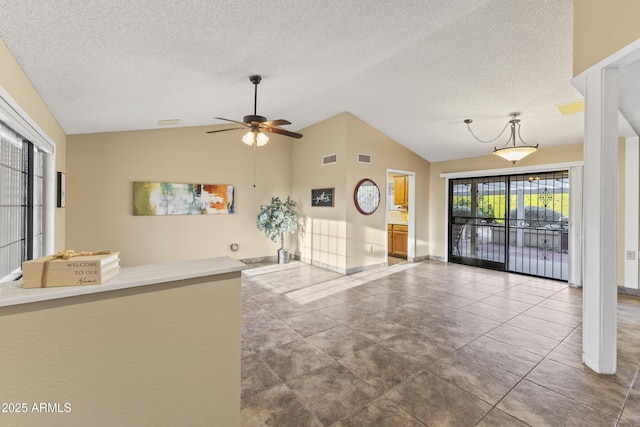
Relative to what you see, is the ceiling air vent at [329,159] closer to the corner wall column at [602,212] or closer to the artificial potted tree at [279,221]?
the artificial potted tree at [279,221]

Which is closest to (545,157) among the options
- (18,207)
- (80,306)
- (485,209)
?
(485,209)

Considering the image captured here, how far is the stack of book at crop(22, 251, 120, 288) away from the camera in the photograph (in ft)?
3.30

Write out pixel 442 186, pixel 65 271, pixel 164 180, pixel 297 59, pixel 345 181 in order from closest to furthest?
pixel 65 271 < pixel 297 59 < pixel 164 180 < pixel 345 181 < pixel 442 186

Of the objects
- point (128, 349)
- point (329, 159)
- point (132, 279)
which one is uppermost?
point (329, 159)

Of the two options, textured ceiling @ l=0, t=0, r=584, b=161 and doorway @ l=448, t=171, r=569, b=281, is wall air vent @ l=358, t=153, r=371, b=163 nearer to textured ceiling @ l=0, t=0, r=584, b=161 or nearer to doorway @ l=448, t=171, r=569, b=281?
textured ceiling @ l=0, t=0, r=584, b=161

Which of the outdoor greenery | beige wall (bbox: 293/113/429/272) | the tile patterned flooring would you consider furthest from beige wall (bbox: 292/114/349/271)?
the outdoor greenery

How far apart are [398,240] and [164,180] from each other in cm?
565

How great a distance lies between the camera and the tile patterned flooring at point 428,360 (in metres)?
1.91

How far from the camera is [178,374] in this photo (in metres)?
1.29

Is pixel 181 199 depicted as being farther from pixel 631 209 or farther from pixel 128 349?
pixel 631 209

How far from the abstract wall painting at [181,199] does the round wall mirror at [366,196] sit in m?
2.75

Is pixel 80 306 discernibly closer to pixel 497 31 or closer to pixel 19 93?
pixel 19 93

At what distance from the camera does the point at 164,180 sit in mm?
5566

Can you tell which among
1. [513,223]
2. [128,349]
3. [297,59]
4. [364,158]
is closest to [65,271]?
[128,349]
